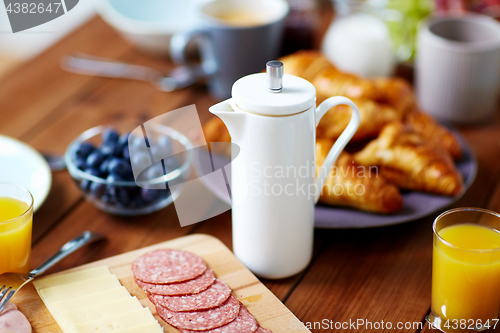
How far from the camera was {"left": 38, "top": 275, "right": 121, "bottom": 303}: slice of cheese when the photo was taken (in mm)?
851

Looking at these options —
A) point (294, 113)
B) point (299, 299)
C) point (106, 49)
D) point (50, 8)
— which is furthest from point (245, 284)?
point (106, 49)

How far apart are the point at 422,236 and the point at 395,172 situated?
5.8 inches

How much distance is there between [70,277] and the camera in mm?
897

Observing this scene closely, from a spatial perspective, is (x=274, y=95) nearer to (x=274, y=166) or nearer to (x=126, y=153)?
(x=274, y=166)

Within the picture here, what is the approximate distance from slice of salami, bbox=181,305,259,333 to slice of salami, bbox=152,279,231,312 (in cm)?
4

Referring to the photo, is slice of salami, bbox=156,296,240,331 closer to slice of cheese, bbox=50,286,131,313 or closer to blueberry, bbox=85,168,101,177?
slice of cheese, bbox=50,286,131,313

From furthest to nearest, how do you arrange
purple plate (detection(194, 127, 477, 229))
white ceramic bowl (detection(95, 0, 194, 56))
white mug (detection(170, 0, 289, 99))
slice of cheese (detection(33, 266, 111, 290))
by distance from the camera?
white ceramic bowl (detection(95, 0, 194, 56))
white mug (detection(170, 0, 289, 99))
purple plate (detection(194, 127, 477, 229))
slice of cheese (detection(33, 266, 111, 290))

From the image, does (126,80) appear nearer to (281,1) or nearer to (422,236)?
(281,1)

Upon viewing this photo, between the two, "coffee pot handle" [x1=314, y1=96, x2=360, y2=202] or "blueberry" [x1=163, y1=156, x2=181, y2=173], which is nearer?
"coffee pot handle" [x1=314, y1=96, x2=360, y2=202]

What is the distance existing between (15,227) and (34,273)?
0.10m

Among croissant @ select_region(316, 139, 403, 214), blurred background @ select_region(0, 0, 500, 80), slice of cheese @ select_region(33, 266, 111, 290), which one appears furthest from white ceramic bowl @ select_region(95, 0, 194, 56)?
slice of cheese @ select_region(33, 266, 111, 290)

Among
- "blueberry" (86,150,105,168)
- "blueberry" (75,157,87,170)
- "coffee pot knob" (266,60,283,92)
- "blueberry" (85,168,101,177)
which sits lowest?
"blueberry" (85,168,101,177)

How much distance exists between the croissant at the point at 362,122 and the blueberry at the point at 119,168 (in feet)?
1.42

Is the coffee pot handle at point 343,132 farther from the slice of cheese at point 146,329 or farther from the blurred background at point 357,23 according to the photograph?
the blurred background at point 357,23
